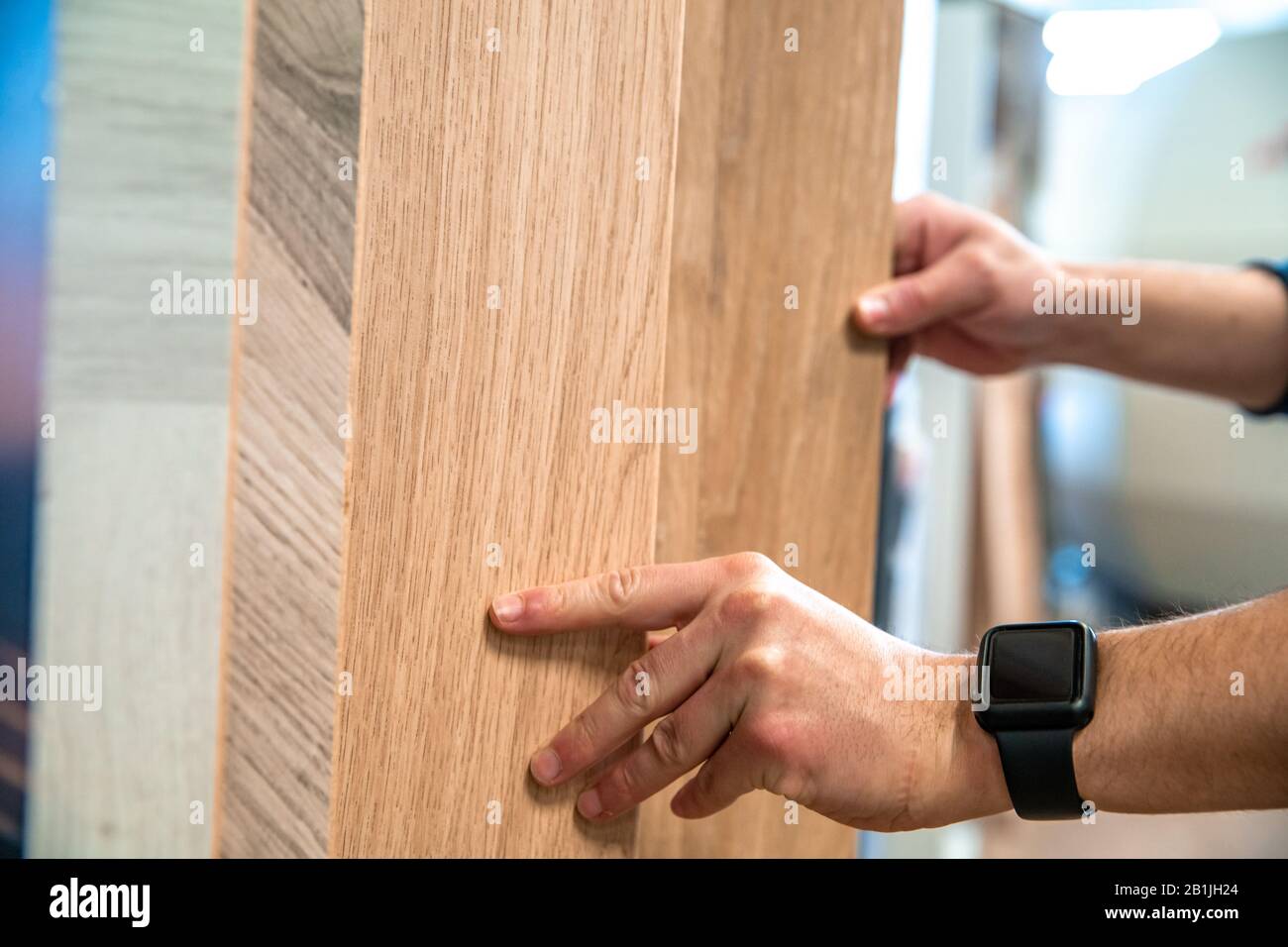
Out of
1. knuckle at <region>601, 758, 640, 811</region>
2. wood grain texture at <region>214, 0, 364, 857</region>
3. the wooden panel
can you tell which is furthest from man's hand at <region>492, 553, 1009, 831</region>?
the wooden panel

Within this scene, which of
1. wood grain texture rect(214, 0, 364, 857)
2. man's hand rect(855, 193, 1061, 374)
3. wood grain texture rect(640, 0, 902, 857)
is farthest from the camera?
man's hand rect(855, 193, 1061, 374)

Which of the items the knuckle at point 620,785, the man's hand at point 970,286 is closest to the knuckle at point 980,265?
the man's hand at point 970,286

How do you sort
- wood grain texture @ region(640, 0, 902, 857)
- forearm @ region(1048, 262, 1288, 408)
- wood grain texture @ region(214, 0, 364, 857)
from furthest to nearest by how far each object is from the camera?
forearm @ region(1048, 262, 1288, 408)
wood grain texture @ region(640, 0, 902, 857)
wood grain texture @ region(214, 0, 364, 857)

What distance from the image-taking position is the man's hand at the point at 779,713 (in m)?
0.53

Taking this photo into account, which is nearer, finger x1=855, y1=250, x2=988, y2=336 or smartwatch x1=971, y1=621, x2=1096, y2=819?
smartwatch x1=971, y1=621, x2=1096, y2=819

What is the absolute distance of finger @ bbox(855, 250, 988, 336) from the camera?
2.51 feet

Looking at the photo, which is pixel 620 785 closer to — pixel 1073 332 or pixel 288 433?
pixel 288 433

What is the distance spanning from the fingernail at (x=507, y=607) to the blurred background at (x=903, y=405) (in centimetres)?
35

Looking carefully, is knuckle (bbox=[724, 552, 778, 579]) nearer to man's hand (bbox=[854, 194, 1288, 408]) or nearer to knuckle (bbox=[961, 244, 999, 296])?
man's hand (bbox=[854, 194, 1288, 408])

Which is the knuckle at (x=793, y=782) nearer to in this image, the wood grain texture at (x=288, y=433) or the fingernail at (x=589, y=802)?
the fingernail at (x=589, y=802)

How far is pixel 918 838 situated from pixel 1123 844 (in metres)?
0.82

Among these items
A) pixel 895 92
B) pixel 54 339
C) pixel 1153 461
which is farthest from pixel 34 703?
pixel 1153 461

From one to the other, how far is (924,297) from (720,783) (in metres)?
0.42
